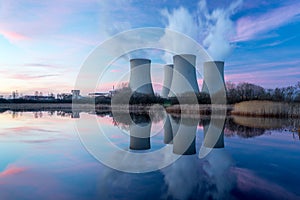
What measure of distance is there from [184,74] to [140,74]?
2.67m

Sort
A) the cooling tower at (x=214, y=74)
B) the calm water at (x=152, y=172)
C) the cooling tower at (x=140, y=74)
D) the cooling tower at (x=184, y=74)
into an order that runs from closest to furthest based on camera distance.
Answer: the calm water at (x=152, y=172)
the cooling tower at (x=184, y=74)
the cooling tower at (x=214, y=74)
the cooling tower at (x=140, y=74)

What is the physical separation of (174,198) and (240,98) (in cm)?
1776

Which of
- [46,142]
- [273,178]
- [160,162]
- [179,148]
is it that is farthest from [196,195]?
[46,142]

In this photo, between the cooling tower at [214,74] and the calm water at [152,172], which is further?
the cooling tower at [214,74]

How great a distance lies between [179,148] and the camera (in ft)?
16.8

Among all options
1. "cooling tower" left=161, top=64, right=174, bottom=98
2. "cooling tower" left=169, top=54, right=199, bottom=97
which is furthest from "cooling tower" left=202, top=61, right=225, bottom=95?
"cooling tower" left=161, top=64, right=174, bottom=98

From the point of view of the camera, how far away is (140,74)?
15102 millimetres

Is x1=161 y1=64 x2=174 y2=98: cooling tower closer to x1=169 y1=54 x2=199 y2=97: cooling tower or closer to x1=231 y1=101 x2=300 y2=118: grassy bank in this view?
x1=169 y1=54 x2=199 y2=97: cooling tower

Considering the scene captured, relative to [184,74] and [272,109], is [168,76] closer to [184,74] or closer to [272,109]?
[184,74]

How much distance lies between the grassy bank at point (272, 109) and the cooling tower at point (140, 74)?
5.91 m

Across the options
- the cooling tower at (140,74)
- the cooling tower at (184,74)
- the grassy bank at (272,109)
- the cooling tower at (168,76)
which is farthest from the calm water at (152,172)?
the cooling tower at (168,76)

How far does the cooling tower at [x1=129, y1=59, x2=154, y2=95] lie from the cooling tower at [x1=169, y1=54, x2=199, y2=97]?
1568 millimetres

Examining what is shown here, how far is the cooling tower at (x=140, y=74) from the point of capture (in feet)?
47.7

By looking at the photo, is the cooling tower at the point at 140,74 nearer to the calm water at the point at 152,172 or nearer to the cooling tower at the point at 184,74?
the cooling tower at the point at 184,74
